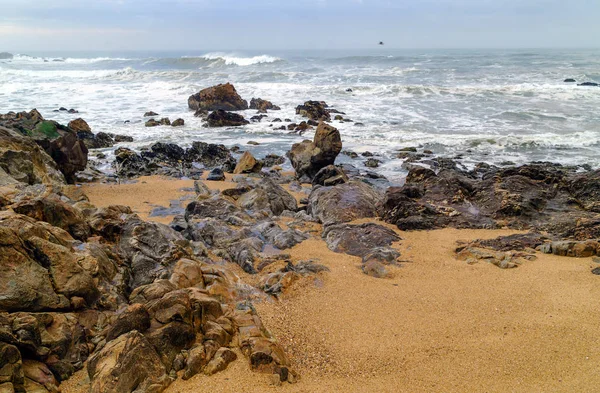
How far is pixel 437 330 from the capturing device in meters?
4.59

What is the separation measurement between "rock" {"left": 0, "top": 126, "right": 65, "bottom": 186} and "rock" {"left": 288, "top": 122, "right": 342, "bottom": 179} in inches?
286

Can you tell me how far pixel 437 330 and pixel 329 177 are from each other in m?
8.02

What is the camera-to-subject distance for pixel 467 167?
15016mm

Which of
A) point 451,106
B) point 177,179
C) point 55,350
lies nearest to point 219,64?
point 451,106

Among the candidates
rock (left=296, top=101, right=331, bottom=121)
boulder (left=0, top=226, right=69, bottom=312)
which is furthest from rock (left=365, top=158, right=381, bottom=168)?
boulder (left=0, top=226, right=69, bottom=312)

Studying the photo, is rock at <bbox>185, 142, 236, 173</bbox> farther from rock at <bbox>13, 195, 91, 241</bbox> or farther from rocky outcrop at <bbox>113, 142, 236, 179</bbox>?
rock at <bbox>13, 195, 91, 241</bbox>

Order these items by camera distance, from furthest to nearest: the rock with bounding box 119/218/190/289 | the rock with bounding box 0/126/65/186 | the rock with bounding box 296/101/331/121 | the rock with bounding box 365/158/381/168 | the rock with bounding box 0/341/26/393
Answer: the rock with bounding box 296/101/331/121
the rock with bounding box 365/158/381/168
the rock with bounding box 0/126/65/186
the rock with bounding box 119/218/190/289
the rock with bounding box 0/341/26/393

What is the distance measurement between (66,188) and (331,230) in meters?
6.24

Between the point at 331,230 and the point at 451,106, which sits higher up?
the point at 451,106

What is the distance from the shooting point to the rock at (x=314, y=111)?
24.7 metres

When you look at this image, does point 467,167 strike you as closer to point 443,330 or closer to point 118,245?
point 443,330

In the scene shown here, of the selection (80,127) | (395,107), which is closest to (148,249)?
(80,127)

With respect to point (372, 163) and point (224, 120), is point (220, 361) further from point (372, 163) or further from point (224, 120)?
point (224, 120)

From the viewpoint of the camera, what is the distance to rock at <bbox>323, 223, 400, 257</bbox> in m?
7.24
